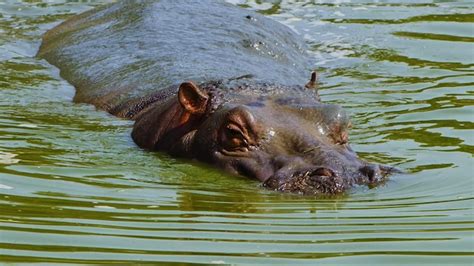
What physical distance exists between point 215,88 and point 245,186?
1318 mm

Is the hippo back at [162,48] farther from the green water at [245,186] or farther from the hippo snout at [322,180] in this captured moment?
the hippo snout at [322,180]

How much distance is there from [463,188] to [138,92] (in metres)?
3.59

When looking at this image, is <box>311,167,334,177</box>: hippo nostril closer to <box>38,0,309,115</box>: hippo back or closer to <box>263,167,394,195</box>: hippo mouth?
<box>263,167,394,195</box>: hippo mouth

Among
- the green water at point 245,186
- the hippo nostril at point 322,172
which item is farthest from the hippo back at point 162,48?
the hippo nostril at point 322,172

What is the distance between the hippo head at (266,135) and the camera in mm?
6641

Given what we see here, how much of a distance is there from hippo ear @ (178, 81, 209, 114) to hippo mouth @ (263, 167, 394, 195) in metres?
1.31

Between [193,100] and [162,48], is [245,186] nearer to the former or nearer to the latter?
[193,100]

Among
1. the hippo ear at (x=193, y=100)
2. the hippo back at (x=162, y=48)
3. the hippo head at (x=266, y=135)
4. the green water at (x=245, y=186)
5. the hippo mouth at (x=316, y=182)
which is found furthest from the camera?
the hippo back at (x=162, y=48)

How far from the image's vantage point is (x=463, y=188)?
666 centimetres

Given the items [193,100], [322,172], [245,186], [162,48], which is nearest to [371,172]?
[322,172]

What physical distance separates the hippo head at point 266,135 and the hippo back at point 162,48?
1.05 m

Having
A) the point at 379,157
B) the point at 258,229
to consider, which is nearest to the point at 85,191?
the point at 258,229

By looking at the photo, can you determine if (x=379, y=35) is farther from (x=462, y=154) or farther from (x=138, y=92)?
(x=462, y=154)

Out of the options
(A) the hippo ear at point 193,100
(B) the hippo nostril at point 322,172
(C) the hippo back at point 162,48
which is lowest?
(C) the hippo back at point 162,48
